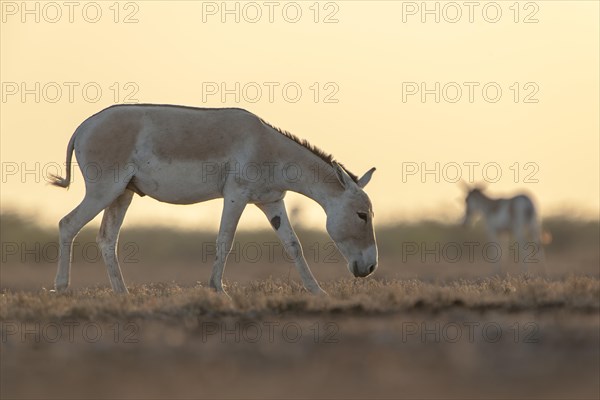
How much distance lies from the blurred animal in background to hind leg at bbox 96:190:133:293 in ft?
50.9

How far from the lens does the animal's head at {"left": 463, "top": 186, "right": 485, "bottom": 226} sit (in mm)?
33312

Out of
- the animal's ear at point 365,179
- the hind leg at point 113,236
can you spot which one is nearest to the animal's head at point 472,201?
the animal's ear at point 365,179

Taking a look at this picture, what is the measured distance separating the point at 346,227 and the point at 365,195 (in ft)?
Answer: 1.50

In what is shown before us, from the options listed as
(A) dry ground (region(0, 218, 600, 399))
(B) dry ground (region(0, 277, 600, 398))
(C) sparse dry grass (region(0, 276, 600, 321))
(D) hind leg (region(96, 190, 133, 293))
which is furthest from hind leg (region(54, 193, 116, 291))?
(B) dry ground (region(0, 277, 600, 398))

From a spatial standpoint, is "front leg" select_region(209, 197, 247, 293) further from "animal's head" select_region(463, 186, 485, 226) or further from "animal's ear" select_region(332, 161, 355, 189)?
"animal's head" select_region(463, 186, 485, 226)

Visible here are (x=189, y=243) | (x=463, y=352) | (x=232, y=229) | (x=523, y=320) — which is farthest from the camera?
(x=189, y=243)

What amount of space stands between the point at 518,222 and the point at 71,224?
1794 centimetres

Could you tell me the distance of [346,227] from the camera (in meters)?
15.3

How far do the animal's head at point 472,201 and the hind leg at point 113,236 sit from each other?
18634 millimetres

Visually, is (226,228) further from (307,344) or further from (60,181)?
(307,344)

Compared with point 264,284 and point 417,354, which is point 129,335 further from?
point 264,284

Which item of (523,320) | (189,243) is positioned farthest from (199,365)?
(189,243)

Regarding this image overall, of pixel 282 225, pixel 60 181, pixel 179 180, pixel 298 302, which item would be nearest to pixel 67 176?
A: pixel 60 181

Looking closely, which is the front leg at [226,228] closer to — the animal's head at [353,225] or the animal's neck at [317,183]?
the animal's neck at [317,183]
